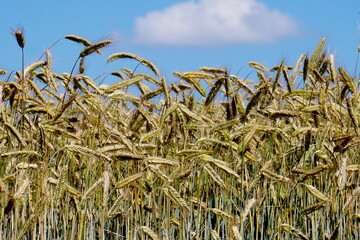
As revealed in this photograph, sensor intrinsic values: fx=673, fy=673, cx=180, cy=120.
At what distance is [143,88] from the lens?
12.9 feet

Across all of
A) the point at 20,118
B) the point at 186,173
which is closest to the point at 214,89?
the point at 186,173

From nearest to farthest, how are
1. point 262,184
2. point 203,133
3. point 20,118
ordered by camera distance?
point 20,118 → point 262,184 → point 203,133

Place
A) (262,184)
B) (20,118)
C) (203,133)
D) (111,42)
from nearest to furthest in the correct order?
(111,42) → (20,118) → (262,184) → (203,133)

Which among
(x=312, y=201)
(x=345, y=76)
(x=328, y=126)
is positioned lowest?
(x=312, y=201)

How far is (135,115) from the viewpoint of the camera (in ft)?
11.4

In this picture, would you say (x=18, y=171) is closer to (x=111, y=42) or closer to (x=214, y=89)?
(x=111, y=42)

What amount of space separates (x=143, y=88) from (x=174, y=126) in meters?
0.44

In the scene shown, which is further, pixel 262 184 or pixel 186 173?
pixel 262 184

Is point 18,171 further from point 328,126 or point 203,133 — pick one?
point 328,126

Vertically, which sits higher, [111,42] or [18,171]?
[111,42]

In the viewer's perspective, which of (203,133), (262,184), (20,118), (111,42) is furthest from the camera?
(203,133)

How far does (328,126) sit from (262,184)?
0.55 meters

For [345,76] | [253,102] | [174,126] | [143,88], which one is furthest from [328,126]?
[143,88]

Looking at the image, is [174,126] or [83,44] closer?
[83,44]
